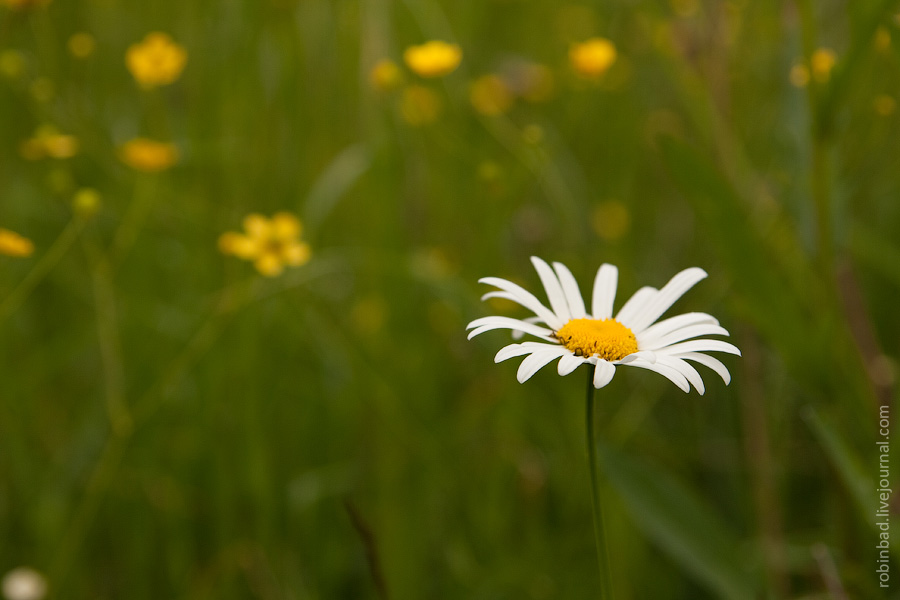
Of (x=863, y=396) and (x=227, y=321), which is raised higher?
(x=227, y=321)

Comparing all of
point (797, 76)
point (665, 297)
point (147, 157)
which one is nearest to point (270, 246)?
point (147, 157)

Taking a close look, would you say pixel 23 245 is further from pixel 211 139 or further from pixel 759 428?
pixel 759 428

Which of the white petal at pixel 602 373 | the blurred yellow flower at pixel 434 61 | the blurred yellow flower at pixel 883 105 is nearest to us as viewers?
the white petal at pixel 602 373

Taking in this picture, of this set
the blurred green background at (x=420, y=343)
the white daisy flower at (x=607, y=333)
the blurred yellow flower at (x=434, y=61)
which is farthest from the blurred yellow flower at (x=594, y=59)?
the white daisy flower at (x=607, y=333)

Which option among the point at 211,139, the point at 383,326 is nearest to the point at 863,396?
the point at 383,326

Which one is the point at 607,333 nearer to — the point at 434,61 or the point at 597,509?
the point at 597,509

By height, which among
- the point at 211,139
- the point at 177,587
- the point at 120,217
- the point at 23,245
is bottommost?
the point at 177,587

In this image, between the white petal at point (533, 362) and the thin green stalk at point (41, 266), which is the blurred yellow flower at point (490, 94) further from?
the white petal at point (533, 362)
